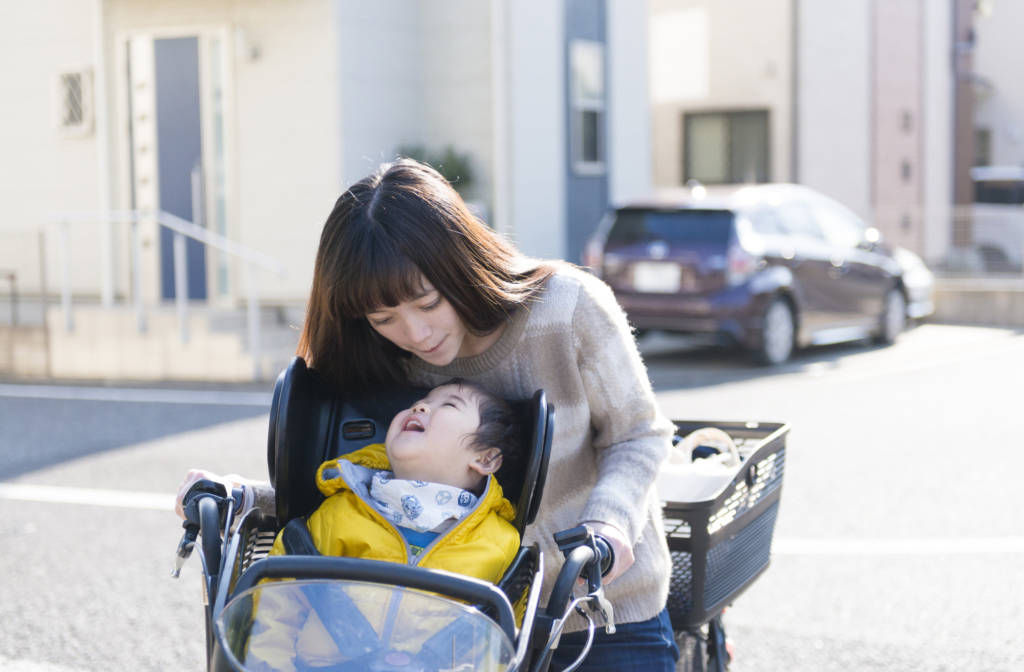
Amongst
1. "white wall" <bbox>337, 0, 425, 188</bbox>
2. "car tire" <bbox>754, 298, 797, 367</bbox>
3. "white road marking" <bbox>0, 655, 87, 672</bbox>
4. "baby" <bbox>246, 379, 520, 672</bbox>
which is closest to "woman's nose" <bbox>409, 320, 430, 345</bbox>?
"baby" <bbox>246, 379, 520, 672</bbox>

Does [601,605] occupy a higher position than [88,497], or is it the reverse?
[601,605]

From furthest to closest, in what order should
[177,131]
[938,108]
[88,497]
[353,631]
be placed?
[938,108], [177,131], [88,497], [353,631]

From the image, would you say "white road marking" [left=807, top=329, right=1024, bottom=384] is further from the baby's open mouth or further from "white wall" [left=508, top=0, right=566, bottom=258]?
the baby's open mouth

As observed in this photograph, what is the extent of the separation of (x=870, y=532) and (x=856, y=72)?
61.3 feet

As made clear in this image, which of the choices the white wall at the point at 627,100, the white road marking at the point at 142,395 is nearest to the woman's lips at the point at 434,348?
the white road marking at the point at 142,395

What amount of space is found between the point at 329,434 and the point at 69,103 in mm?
13168

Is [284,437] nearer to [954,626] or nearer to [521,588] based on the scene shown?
[521,588]

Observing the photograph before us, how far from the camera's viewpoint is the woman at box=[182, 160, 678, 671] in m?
2.13

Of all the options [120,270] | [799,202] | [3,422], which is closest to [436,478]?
[3,422]

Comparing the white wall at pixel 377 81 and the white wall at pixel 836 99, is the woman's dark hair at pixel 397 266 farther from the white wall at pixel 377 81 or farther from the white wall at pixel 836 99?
the white wall at pixel 836 99

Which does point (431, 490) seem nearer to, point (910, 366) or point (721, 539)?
point (721, 539)

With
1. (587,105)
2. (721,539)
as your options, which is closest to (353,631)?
(721,539)

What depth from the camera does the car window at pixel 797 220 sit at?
423 inches

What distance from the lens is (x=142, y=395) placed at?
31.3 ft
